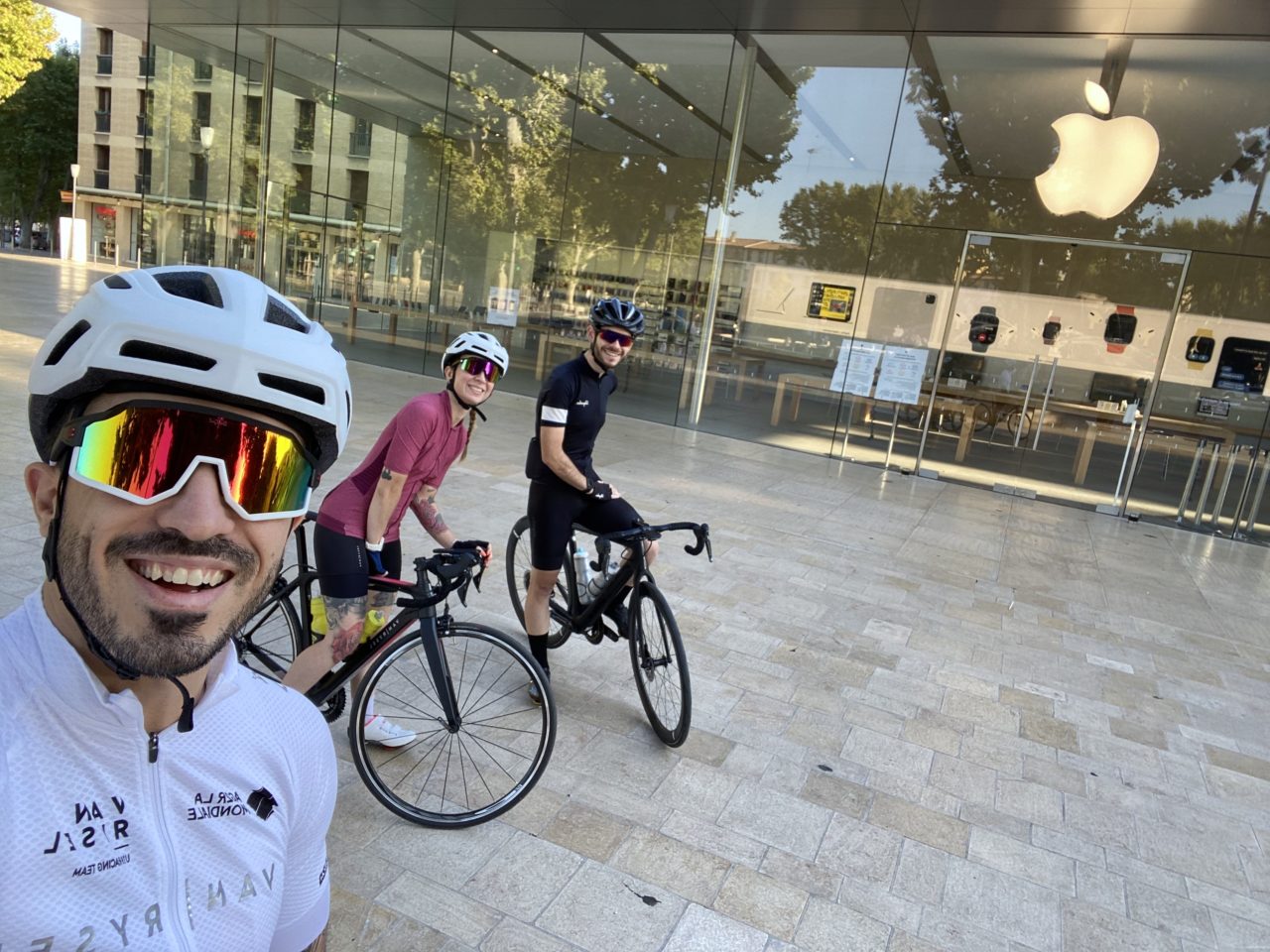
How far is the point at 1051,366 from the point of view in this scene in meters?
11.9

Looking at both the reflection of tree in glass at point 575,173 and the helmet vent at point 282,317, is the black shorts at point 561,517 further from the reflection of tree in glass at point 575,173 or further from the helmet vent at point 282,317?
the reflection of tree in glass at point 575,173

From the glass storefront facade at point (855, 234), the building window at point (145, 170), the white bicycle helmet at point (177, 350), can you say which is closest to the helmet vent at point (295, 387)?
the white bicycle helmet at point (177, 350)

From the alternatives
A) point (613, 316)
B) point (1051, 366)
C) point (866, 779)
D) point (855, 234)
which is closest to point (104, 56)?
point (855, 234)

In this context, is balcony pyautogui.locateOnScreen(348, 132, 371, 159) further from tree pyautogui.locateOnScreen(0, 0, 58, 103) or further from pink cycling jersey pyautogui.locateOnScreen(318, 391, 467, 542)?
tree pyautogui.locateOnScreen(0, 0, 58, 103)

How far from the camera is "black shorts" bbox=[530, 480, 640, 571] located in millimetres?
3928

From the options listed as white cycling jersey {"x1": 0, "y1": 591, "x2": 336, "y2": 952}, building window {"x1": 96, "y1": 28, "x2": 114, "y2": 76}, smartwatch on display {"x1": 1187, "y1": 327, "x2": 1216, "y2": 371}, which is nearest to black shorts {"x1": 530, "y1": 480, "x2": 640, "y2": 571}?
white cycling jersey {"x1": 0, "y1": 591, "x2": 336, "y2": 952}

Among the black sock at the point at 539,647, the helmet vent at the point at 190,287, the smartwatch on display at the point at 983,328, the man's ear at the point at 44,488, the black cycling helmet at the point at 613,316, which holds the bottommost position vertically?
the black sock at the point at 539,647

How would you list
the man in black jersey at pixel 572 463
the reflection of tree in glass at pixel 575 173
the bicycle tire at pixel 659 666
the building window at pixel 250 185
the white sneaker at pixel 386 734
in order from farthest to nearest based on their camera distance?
the building window at pixel 250 185, the reflection of tree in glass at pixel 575 173, the man in black jersey at pixel 572 463, the bicycle tire at pixel 659 666, the white sneaker at pixel 386 734

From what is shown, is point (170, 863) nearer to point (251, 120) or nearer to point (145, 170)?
point (251, 120)

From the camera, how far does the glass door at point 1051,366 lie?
1147cm

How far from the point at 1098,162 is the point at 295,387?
13.3 meters

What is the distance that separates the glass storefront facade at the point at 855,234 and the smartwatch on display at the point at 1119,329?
0.09 ft

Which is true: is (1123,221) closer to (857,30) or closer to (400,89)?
(857,30)

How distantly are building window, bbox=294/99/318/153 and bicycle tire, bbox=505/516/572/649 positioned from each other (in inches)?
630
